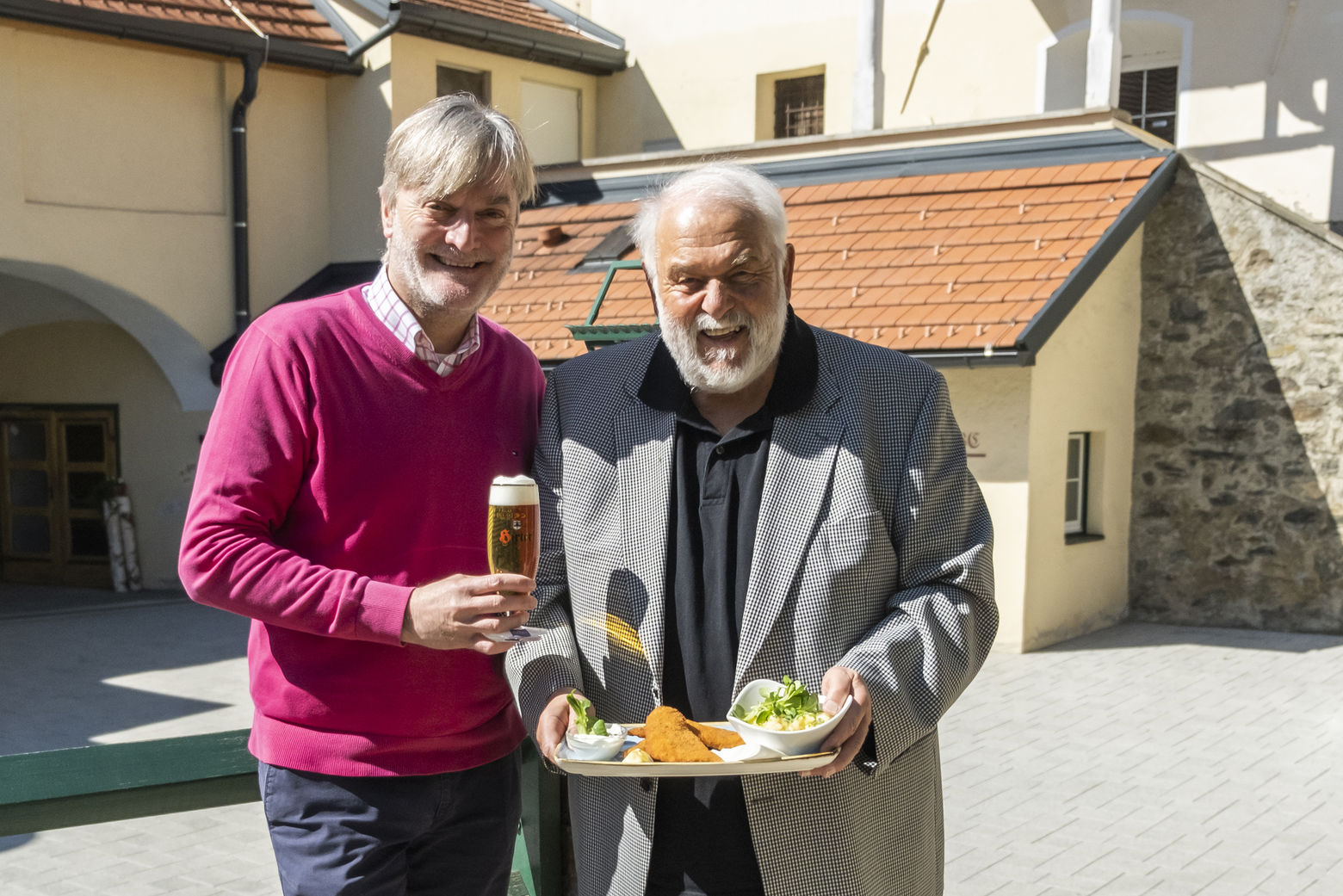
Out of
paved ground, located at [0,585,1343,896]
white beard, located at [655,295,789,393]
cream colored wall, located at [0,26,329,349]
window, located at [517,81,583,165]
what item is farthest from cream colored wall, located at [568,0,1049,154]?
white beard, located at [655,295,789,393]

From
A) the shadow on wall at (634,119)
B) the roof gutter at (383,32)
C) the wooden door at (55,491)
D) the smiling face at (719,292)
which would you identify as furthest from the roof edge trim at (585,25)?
the smiling face at (719,292)

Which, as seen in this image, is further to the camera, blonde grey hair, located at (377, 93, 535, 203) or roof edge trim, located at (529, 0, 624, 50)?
roof edge trim, located at (529, 0, 624, 50)

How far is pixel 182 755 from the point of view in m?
2.64

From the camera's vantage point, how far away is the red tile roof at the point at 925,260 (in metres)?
10.1

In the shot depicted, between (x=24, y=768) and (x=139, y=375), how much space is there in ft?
44.0

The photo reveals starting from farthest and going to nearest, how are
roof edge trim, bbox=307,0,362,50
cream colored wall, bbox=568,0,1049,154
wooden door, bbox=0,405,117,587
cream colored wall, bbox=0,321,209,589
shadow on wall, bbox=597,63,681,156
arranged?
shadow on wall, bbox=597,63,681,156 < wooden door, bbox=0,405,117,587 < roof edge trim, bbox=307,0,362,50 < cream colored wall, bbox=0,321,209,589 < cream colored wall, bbox=568,0,1049,154

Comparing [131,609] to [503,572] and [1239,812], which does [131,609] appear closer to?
[1239,812]

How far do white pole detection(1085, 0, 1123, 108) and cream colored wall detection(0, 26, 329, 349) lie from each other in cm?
843

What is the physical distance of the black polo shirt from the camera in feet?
7.50

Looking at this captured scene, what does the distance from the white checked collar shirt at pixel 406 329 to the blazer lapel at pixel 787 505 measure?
0.60 m

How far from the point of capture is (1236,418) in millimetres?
11352

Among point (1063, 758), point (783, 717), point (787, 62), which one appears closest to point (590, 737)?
point (783, 717)

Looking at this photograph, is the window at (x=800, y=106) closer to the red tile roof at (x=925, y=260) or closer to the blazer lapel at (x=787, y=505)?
the red tile roof at (x=925, y=260)

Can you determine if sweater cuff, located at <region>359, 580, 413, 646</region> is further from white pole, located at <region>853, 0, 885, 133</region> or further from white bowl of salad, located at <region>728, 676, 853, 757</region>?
white pole, located at <region>853, 0, 885, 133</region>
